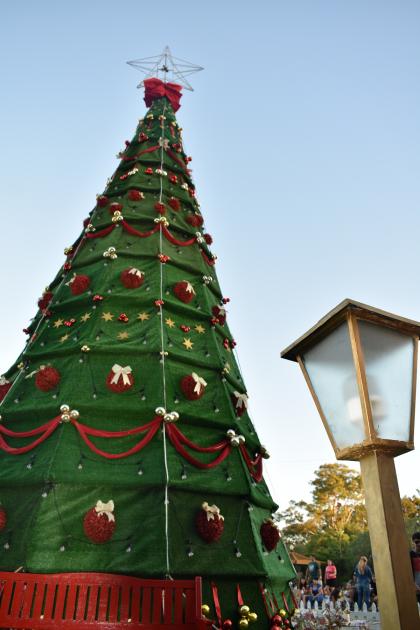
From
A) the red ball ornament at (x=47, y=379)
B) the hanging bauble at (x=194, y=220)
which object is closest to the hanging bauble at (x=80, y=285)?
the red ball ornament at (x=47, y=379)

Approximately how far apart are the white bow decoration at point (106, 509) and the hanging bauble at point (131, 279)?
4.32m

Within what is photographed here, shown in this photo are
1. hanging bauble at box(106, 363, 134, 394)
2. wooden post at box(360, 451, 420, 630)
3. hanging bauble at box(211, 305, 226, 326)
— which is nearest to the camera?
wooden post at box(360, 451, 420, 630)

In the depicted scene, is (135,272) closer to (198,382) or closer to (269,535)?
(198,382)

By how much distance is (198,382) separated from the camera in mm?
8055

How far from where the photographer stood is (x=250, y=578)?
646cm

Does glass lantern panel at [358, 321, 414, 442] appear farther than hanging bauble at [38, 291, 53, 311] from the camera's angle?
No

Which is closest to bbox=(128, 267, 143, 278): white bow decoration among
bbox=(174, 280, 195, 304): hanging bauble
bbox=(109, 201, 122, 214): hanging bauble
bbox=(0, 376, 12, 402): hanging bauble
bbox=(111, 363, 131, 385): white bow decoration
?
bbox=(174, 280, 195, 304): hanging bauble

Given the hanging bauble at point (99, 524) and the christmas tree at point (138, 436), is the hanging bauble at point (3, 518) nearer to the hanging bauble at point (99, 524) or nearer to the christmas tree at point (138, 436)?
the christmas tree at point (138, 436)

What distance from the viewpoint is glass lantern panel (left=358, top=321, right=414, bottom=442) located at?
2.35 meters

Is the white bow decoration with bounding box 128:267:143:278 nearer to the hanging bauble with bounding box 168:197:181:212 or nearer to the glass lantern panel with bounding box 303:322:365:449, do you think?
the hanging bauble with bounding box 168:197:181:212

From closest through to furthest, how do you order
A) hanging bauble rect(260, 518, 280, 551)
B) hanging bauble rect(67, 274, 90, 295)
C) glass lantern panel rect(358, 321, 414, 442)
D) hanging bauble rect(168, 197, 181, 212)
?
glass lantern panel rect(358, 321, 414, 442), hanging bauble rect(260, 518, 280, 551), hanging bauble rect(67, 274, 90, 295), hanging bauble rect(168, 197, 181, 212)

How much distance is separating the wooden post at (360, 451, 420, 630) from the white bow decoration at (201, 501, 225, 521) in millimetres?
4647

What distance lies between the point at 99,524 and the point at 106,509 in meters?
0.20

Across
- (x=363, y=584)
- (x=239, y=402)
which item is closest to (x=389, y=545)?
(x=239, y=402)
